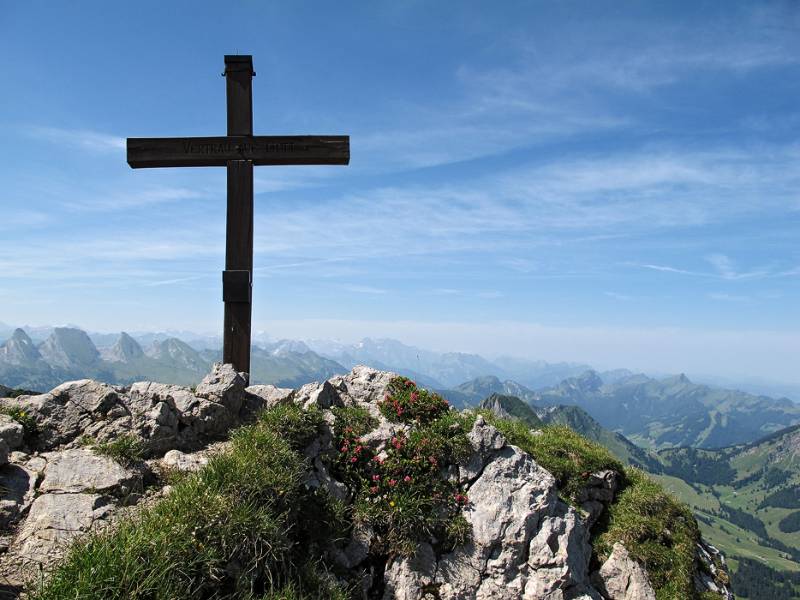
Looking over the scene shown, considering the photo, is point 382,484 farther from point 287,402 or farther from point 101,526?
point 101,526

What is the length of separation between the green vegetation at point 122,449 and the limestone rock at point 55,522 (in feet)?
3.07

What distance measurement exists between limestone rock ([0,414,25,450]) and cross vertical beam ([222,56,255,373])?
398 cm

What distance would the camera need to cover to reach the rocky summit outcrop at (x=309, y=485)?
6965 mm

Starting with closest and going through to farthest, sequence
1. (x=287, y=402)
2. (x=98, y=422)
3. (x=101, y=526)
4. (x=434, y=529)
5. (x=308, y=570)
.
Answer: (x=101, y=526) < (x=308, y=570) < (x=98, y=422) < (x=434, y=529) < (x=287, y=402)

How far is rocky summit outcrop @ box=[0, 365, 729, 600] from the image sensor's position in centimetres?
696

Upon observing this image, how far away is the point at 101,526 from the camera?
248 inches

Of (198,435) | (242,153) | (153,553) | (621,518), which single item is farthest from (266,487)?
(621,518)

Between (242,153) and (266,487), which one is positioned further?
(242,153)

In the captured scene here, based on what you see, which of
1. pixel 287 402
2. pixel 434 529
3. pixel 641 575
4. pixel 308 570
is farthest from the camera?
pixel 287 402

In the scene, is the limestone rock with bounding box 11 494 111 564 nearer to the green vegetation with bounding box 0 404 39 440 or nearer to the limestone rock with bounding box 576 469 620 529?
the green vegetation with bounding box 0 404 39 440

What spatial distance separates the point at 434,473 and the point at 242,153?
8.75m

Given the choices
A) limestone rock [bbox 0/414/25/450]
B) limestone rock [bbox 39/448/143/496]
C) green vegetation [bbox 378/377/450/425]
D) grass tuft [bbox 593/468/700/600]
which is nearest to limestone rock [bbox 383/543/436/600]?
green vegetation [bbox 378/377/450/425]

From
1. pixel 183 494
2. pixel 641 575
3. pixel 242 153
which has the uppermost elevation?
pixel 242 153

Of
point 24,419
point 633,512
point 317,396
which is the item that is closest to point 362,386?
point 317,396
